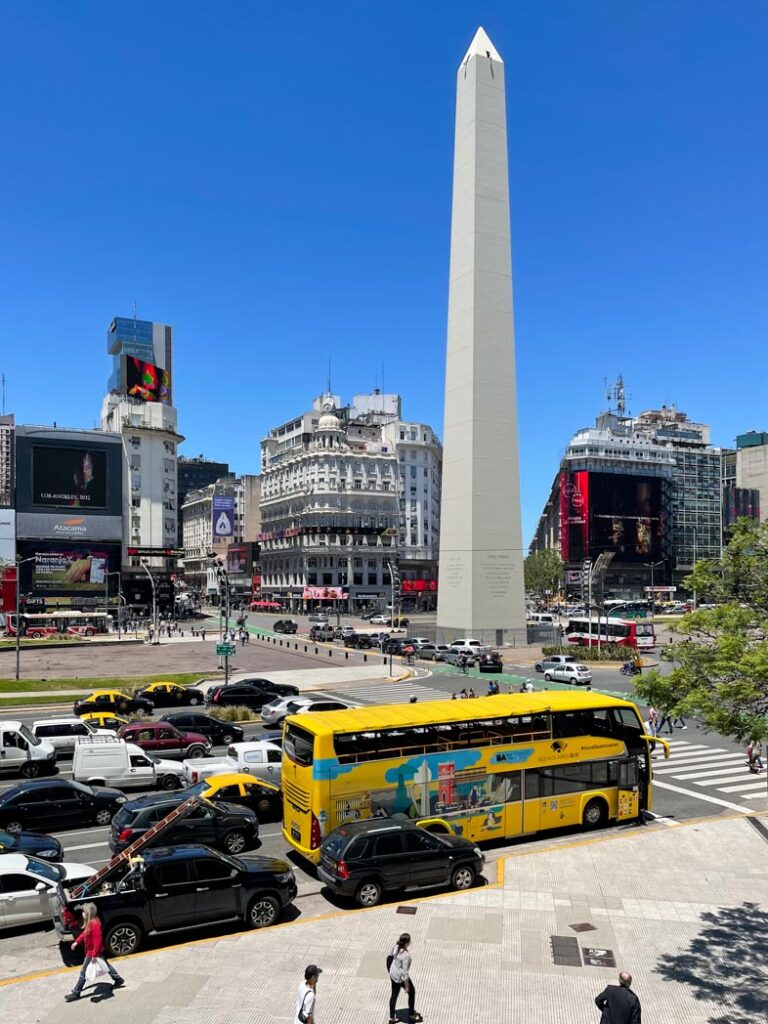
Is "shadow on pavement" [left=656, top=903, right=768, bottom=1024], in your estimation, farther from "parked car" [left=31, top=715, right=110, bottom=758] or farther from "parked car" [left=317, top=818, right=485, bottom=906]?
"parked car" [left=31, top=715, right=110, bottom=758]

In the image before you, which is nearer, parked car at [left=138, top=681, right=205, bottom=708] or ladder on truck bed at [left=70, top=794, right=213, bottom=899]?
ladder on truck bed at [left=70, top=794, right=213, bottom=899]

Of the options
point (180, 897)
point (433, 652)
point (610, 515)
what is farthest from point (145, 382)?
point (180, 897)

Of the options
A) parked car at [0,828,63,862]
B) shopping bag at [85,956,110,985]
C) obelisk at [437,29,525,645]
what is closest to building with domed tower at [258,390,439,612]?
obelisk at [437,29,525,645]

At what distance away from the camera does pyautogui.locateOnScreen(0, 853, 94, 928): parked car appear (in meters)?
13.1

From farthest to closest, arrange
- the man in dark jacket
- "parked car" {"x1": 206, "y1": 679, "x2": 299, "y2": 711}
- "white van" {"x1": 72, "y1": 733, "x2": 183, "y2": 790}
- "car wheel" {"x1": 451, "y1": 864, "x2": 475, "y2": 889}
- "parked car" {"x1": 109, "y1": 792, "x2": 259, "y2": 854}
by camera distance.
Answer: "parked car" {"x1": 206, "y1": 679, "x2": 299, "y2": 711}, "white van" {"x1": 72, "y1": 733, "x2": 183, "y2": 790}, "parked car" {"x1": 109, "y1": 792, "x2": 259, "y2": 854}, "car wheel" {"x1": 451, "y1": 864, "x2": 475, "y2": 889}, the man in dark jacket

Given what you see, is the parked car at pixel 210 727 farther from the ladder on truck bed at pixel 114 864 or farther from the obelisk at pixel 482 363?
the obelisk at pixel 482 363

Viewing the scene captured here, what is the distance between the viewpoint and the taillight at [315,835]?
1544 cm

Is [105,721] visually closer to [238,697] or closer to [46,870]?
[238,697]

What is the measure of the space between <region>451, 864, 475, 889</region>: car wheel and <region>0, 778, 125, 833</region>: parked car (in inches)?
366

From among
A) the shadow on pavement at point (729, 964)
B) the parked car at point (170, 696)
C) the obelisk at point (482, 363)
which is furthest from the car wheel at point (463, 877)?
the obelisk at point (482, 363)

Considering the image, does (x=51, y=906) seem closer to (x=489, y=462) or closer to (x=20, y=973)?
(x=20, y=973)

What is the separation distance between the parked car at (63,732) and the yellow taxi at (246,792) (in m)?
9.42

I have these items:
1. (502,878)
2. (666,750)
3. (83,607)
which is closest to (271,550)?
(83,607)

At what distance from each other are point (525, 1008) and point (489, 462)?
4945 centimetres
